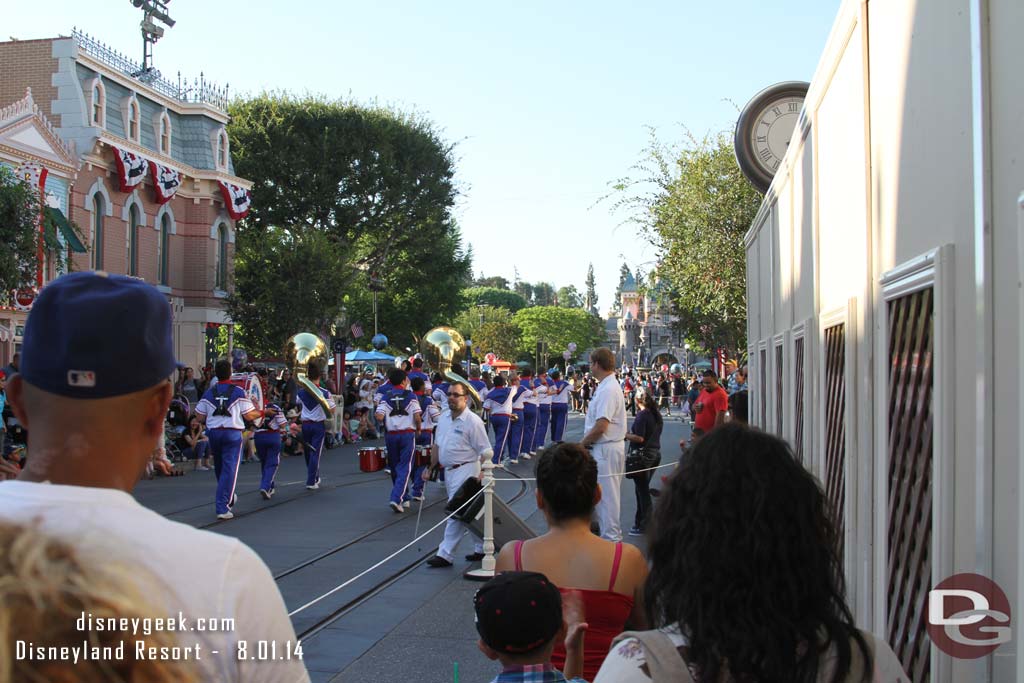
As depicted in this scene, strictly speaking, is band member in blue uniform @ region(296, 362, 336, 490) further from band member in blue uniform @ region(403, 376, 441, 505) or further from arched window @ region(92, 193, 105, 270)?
arched window @ region(92, 193, 105, 270)

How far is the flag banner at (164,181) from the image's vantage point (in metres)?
31.9

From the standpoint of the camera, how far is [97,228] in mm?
29719

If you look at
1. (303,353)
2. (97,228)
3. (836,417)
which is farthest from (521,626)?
(97,228)

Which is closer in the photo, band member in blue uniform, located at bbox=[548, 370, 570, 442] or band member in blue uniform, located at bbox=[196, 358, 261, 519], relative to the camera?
band member in blue uniform, located at bbox=[196, 358, 261, 519]

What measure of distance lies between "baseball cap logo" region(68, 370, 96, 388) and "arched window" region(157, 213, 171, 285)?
3378 cm

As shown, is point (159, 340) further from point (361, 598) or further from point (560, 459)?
point (361, 598)

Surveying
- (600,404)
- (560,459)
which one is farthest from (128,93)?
(560,459)

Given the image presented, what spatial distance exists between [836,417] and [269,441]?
35.1ft

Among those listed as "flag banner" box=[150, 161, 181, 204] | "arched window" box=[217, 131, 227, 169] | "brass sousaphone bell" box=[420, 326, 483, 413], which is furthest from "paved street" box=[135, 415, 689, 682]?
"arched window" box=[217, 131, 227, 169]

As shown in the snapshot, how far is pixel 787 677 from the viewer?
209cm

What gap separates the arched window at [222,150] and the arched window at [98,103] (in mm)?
6550

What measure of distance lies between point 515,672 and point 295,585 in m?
6.58

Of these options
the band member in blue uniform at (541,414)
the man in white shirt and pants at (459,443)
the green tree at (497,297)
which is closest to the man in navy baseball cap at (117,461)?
the man in white shirt and pants at (459,443)

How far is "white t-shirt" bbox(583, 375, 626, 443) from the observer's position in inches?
389
